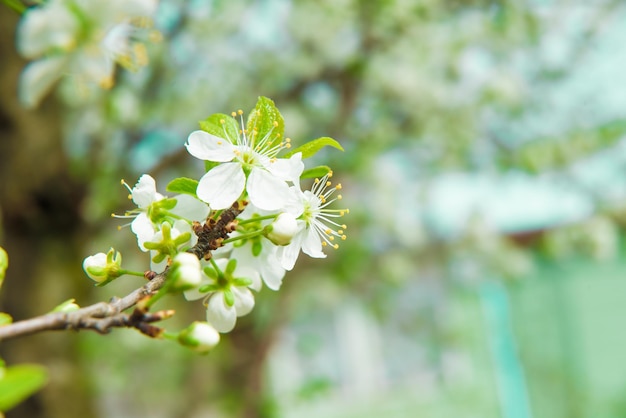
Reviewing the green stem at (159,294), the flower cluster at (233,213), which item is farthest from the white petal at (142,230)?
the green stem at (159,294)

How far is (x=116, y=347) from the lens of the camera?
4230mm

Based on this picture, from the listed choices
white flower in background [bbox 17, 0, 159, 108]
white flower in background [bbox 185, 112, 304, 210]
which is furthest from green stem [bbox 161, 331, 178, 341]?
white flower in background [bbox 17, 0, 159, 108]

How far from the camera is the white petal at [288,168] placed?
0.56 m

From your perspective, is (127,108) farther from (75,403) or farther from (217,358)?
(217,358)

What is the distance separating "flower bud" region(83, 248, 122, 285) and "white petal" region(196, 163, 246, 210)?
0.31 ft

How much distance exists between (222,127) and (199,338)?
20cm

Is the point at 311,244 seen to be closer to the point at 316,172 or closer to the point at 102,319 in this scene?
the point at 316,172

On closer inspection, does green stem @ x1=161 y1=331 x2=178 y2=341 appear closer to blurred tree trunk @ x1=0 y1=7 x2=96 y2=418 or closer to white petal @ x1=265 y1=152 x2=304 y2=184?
white petal @ x1=265 y1=152 x2=304 y2=184

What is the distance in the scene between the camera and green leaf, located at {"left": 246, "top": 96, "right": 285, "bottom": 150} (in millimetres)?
605

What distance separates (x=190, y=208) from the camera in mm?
610

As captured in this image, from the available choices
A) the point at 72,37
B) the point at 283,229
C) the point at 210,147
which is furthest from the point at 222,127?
the point at 72,37

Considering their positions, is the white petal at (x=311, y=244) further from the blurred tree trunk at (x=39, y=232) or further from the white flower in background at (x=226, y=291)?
the blurred tree trunk at (x=39, y=232)

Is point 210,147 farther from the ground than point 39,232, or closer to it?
closer to it

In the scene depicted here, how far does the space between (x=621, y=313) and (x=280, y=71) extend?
3989 millimetres
